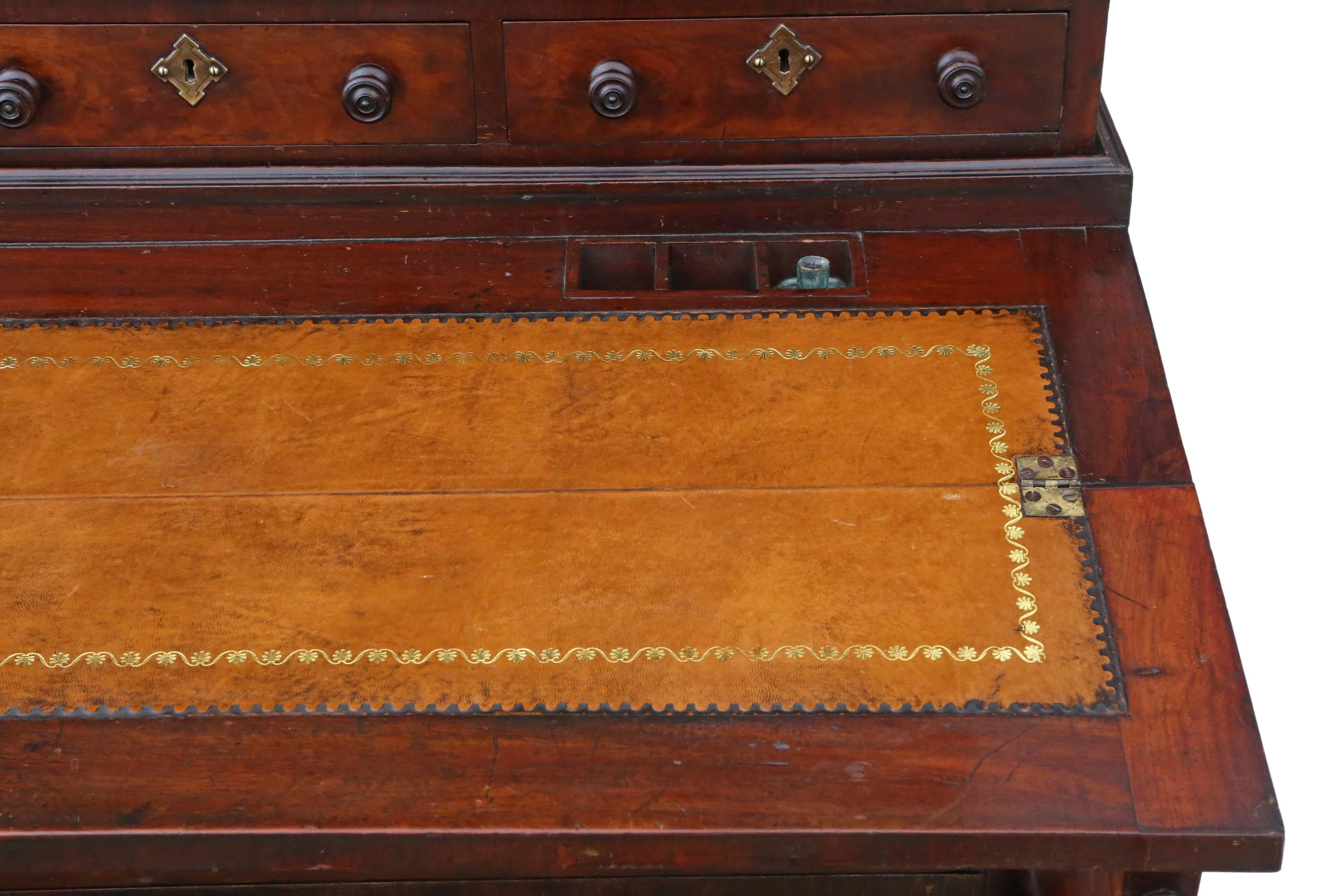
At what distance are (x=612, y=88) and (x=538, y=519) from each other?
0.67 meters

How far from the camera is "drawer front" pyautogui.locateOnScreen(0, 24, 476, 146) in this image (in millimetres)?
2254

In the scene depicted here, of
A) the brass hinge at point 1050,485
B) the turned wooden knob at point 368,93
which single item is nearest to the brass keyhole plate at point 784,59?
the turned wooden knob at point 368,93

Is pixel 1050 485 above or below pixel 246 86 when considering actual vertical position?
below

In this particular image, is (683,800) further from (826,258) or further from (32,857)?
(826,258)

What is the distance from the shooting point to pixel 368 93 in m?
2.26

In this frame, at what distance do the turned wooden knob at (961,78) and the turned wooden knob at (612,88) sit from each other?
417 mm

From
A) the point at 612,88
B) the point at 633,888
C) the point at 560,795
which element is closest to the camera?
the point at 560,795

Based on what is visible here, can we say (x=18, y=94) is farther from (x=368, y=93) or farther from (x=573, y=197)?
(x=573, y=197)

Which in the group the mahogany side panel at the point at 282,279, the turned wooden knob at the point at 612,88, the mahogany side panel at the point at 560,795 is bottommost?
the mahogany side panel at the point at 560,795

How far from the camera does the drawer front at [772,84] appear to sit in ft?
7.39

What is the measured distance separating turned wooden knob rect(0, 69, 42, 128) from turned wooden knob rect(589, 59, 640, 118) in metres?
0.75

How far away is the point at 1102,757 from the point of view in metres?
1.62

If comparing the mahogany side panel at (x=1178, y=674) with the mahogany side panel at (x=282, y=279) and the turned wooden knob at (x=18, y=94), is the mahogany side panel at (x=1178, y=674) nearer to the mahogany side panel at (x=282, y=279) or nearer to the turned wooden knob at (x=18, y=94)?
the mahogany side panel at (x=282, y=279)

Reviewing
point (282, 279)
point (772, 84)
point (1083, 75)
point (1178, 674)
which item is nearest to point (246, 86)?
point (282, 279)
